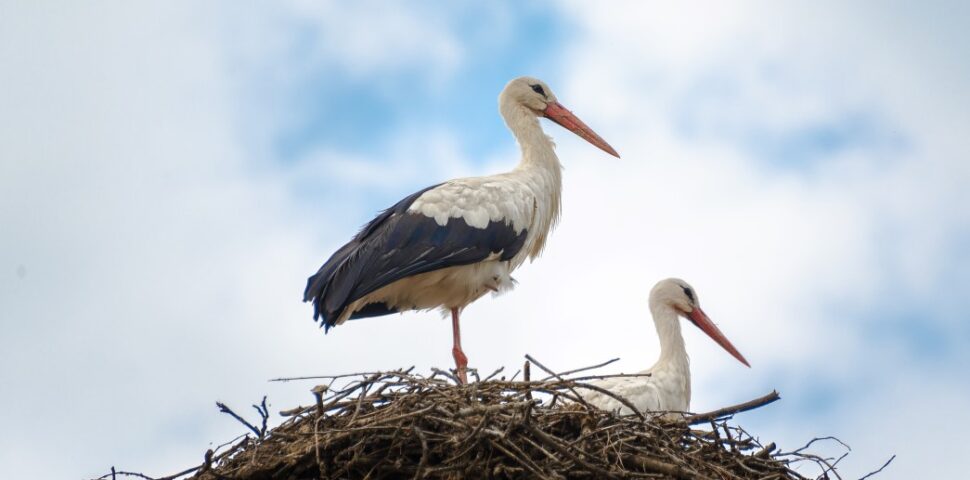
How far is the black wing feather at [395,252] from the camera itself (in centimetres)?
674

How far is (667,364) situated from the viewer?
25.7 feet

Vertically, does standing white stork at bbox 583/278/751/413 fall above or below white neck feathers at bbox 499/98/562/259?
below

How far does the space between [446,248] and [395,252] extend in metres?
0.27

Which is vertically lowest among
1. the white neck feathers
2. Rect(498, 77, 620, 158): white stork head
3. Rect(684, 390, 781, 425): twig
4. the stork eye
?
Rect(684, 390, 781, 425): twig

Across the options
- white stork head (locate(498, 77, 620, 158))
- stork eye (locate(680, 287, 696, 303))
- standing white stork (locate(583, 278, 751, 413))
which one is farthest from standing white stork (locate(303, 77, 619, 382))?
stork eye (locate(680, 287, 696, 303))

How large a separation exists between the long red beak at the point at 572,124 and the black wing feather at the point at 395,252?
49.4 inches

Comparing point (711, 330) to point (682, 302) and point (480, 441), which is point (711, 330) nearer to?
point (682, 302)

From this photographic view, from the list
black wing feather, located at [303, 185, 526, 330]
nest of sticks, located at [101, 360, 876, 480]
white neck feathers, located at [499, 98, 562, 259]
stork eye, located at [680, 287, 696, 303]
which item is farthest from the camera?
stork eye, located at [680, 287, 696, 303]

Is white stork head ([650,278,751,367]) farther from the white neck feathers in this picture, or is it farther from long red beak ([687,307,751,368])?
the white neck feathers

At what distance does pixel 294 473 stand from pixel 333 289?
4.85 feet

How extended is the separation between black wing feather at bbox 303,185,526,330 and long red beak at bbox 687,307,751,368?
1666mm

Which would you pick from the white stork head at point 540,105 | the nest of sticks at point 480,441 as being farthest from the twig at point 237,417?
the white stork head at point 540,105

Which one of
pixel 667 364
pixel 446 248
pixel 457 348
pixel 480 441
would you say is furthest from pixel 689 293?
pixel 480 441

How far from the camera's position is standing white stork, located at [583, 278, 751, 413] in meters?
7.22
